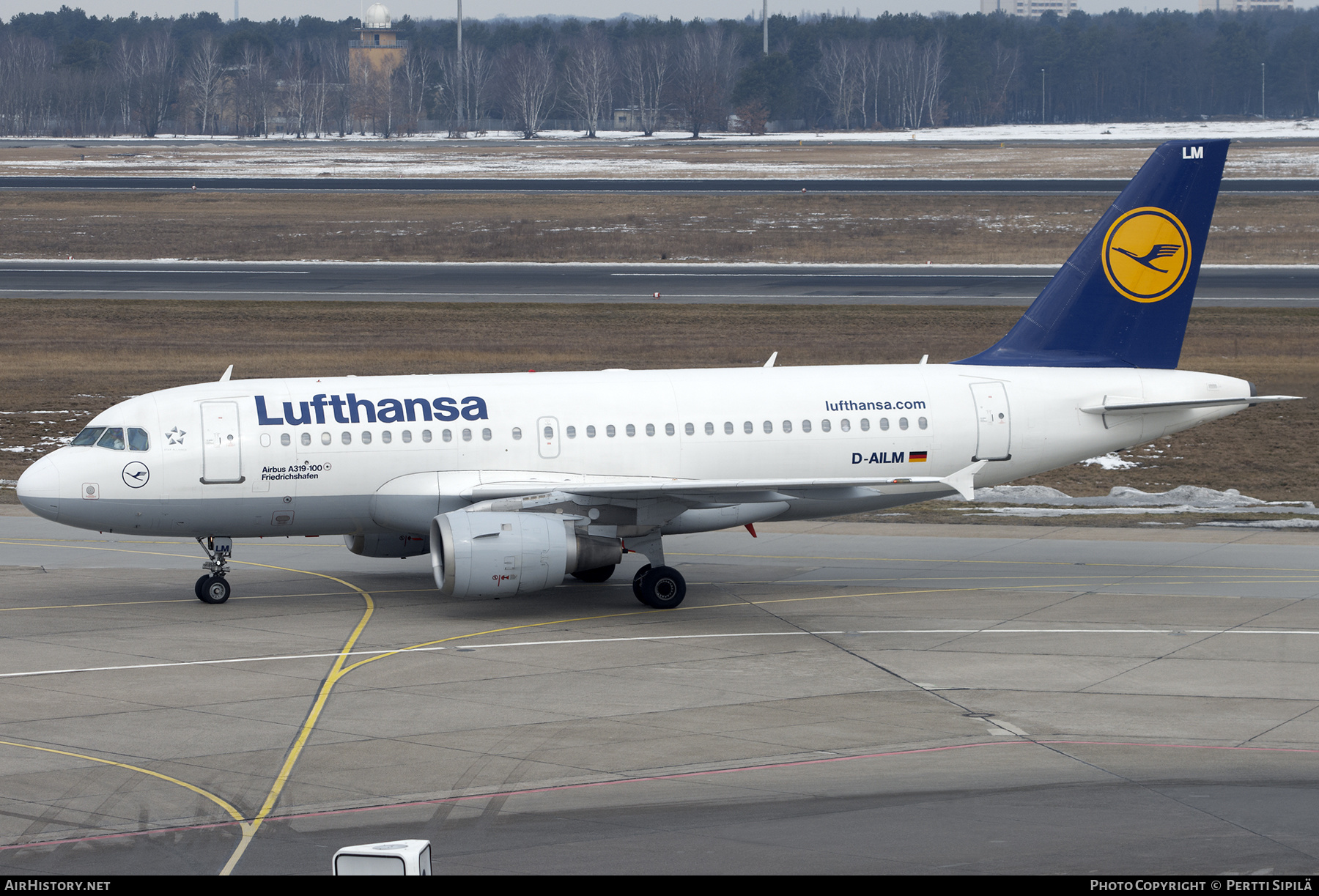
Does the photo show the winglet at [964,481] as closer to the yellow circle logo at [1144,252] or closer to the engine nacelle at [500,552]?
the engine nacelle at [500,552]

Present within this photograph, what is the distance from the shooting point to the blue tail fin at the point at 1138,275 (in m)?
33.0

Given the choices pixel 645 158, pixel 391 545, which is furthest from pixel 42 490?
pixel 645 158

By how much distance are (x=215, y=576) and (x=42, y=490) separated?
374 cm

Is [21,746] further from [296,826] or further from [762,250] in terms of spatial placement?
[762,250]

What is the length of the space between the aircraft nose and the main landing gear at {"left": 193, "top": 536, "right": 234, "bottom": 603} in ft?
9.49

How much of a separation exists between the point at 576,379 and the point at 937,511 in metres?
13.3

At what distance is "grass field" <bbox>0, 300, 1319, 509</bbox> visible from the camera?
1884 inches

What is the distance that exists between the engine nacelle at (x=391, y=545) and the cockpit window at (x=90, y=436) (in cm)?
546

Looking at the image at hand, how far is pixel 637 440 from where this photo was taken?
30141mm

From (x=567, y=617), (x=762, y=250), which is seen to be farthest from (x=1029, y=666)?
(x=762, y=250)

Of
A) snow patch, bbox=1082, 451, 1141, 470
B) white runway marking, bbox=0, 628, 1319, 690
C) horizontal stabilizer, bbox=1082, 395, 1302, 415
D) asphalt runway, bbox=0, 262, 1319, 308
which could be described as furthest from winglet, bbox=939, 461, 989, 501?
asphalt runway, bbox=0, 262, 1319, 308

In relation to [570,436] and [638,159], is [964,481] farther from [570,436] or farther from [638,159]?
[638,159]

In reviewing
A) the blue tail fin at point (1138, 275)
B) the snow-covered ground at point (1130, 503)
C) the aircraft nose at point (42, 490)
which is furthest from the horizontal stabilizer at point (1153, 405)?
the aircraft nose at point (42, 490)

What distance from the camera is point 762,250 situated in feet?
291
